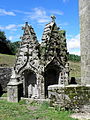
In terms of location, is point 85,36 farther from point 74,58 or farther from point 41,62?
point 74,58

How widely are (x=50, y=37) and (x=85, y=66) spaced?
565 centimetres

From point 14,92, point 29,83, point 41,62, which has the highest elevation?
point 41,62

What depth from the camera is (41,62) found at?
14336 mm

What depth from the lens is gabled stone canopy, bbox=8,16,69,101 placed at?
14.4 metres

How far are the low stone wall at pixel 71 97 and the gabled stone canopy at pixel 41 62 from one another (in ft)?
21.4

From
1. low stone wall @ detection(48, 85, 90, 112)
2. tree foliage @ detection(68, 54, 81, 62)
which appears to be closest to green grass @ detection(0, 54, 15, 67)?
tree foliage @ detection(68, 54, 81, 62)

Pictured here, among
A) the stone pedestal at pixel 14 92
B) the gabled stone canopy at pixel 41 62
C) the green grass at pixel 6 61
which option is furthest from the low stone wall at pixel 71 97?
the green grass at pixel 6 61

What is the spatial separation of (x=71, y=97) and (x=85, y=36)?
4.15 m

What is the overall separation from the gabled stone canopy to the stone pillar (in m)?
4.38

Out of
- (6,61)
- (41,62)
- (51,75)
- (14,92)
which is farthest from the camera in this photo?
(6,61)

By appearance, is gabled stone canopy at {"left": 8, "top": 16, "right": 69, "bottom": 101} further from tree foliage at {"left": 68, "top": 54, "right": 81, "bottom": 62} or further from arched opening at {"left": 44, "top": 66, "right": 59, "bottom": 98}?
tree foliage at {"left": 68, "top": 54, "right": 81, "bottom": 62}

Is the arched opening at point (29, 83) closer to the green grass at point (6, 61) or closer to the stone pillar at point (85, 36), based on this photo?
the stone pillar at point (85, 36)

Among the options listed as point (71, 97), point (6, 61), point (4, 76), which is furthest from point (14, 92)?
point (6, 61)

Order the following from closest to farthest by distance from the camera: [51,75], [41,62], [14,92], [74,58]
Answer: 1. [14,92]
2. [41,62]
3. [51,75]
4. [74,58]
